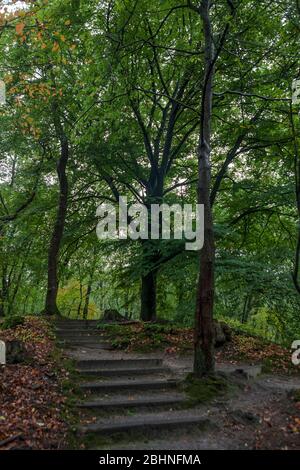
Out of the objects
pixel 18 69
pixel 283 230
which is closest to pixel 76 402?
pixel 18 69

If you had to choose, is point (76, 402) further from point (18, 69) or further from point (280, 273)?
point (18, 69)

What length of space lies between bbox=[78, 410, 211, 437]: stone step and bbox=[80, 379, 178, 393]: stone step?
91 centimetres

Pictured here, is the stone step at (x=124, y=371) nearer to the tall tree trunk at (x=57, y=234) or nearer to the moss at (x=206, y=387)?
the moss at (x=206, y=387)

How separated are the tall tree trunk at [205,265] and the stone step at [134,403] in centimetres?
78

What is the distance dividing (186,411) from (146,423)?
2.77 ft

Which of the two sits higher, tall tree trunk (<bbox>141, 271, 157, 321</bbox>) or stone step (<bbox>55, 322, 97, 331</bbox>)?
tall tree trunk (<bbox>141, 271, 157, 321</bbox>)

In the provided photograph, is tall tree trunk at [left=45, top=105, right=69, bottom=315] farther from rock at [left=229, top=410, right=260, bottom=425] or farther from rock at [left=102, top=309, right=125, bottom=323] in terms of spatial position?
rock at [left=229, top=410, right=260, bottom=425]

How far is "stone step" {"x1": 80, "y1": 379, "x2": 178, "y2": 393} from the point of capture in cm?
568

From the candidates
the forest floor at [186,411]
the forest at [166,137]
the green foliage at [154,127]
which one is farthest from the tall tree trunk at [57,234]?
the forest floor at [186,411]

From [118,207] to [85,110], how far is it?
21.3 feet

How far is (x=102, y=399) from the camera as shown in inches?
212

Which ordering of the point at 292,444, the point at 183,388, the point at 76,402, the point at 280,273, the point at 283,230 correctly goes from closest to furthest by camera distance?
the point at 292,444 < the point at 76,402 < the point at 183,388 < the point at 280,273 < the point at 283,230

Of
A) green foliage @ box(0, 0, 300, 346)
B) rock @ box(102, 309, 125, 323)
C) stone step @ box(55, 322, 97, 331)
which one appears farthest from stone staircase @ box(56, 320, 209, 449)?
rock @ box(102, 309, 125, 323)

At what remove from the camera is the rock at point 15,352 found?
6.11 metres
